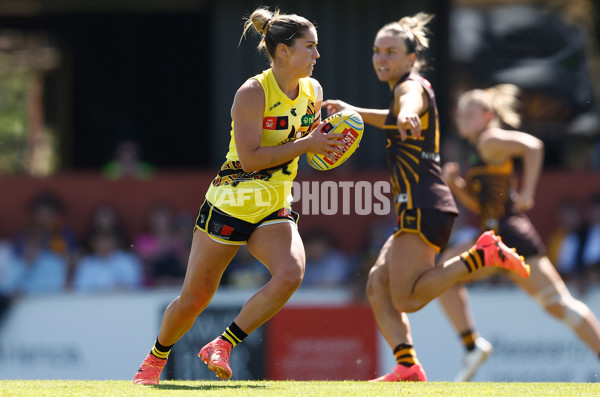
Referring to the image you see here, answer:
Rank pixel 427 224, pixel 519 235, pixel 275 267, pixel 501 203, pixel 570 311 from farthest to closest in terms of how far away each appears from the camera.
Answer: pixel 501 203
pixel 519 235
pixel 570 311
pixel 427 224
pixel 275 267

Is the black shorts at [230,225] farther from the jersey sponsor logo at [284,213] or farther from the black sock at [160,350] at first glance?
the black sock at [160,350]

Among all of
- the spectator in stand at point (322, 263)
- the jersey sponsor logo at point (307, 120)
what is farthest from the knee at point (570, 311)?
the jersey sponsor logo at point (307, 120)

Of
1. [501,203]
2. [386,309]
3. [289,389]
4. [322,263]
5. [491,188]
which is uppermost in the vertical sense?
[491,188]

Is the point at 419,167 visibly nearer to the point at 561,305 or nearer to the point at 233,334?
the point at 233,334

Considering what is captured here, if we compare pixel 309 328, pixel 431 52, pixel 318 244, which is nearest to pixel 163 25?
pixel 431 52

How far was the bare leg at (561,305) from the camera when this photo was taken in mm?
8312

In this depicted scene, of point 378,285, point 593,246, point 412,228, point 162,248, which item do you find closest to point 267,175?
point 412,228

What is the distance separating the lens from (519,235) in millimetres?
8570

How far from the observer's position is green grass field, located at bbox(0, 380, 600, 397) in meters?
5.74

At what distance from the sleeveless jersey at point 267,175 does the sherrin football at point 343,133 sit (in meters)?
0.17

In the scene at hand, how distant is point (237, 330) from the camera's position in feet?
19.9

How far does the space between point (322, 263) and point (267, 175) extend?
4894 millimetres

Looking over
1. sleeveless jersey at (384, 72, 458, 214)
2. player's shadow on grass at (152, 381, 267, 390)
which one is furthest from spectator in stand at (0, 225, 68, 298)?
sleeveless jersey at (384, 72, 458, 214)

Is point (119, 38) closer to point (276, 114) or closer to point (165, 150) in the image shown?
point (165, 150)
